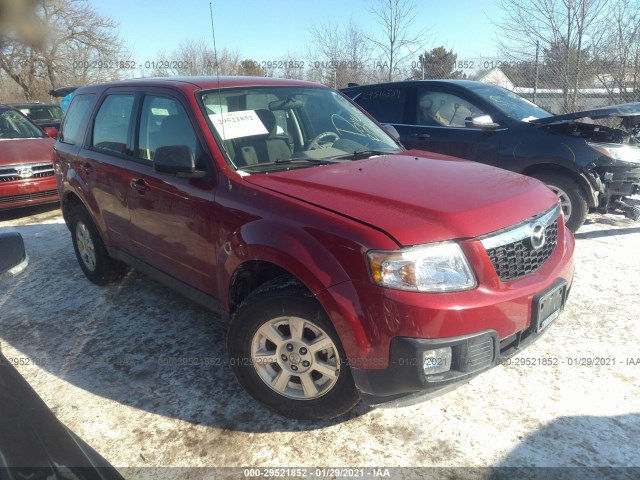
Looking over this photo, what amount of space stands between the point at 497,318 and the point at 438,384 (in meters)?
0.39

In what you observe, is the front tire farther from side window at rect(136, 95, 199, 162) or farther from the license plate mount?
side window at rect(136, 95, 199, 162)

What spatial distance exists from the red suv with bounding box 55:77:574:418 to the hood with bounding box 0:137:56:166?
4402 millimetres

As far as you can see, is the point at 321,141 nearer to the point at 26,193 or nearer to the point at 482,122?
the point at 482,122

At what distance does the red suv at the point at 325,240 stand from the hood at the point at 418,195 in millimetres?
11

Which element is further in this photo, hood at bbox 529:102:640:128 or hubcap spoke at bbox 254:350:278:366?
hood at bbox 529:102:640:128

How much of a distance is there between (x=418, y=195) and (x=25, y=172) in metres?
6.70

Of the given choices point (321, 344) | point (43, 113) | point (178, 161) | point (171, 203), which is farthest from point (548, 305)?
point (43, 113)

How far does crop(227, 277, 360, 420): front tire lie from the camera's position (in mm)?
2264

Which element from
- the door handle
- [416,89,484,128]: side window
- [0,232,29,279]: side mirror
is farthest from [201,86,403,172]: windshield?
[416,89,484,128]: side window

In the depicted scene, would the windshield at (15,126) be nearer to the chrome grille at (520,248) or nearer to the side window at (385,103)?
the side window at (385,103)

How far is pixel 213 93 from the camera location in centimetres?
311

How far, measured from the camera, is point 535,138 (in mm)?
5203

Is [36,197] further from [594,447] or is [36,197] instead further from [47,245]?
[594,447]

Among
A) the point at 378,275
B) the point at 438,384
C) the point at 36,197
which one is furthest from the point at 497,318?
the point at 36,197
